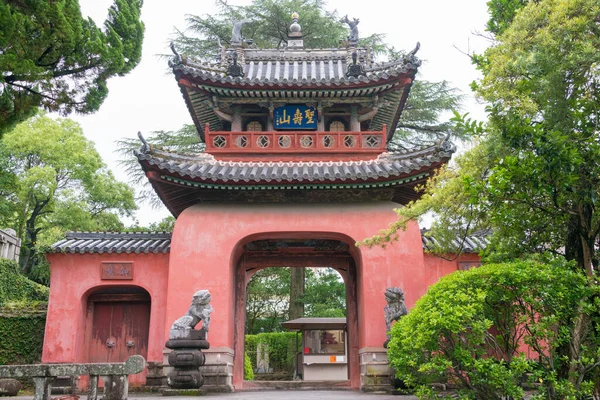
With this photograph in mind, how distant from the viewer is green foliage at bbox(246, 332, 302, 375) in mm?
23500

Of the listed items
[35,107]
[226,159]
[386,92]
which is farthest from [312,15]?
[35,107]

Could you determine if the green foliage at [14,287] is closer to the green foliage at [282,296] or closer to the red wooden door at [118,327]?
the red wooden door at [118,327]

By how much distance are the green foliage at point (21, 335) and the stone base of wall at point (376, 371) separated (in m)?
7.30

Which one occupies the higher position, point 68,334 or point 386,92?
point 386,92

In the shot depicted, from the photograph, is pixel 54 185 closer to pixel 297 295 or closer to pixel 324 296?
pixel 297 295

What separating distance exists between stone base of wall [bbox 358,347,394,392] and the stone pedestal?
10.5ft

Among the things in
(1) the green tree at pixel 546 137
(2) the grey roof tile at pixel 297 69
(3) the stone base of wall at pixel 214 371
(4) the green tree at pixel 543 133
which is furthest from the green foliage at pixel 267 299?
(1) the green tree at pixel 546 137

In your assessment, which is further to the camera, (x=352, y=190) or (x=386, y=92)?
(x=386, y=92)

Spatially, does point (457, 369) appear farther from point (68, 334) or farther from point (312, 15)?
point (312, 15)

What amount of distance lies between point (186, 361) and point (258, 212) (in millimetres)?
3531

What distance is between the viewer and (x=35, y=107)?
8633 mm

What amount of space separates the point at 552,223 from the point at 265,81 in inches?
287

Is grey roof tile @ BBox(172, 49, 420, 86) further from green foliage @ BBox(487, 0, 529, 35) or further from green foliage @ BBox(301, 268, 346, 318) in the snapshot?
green foliage @ BBox(301, 268, 346, 318)

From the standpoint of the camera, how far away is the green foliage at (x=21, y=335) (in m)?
11.6
